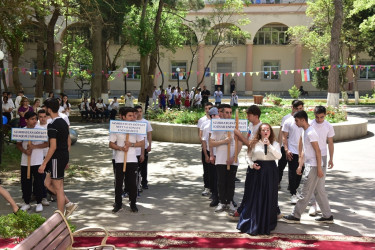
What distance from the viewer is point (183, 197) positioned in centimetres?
888

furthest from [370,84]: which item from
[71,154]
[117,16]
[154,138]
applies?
[71,154]

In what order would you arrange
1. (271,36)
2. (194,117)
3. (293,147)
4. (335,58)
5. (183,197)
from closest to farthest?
1. (293,147)
2. (183,197)
3. (194,117)
4. (335,58)
5. (271,36)

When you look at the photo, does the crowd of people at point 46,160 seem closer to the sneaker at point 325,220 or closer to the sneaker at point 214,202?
the sneaker at point 214,202

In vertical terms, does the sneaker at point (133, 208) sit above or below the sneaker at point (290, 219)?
above

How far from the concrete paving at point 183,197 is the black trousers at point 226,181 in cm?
30

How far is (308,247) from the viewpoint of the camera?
6.14 m

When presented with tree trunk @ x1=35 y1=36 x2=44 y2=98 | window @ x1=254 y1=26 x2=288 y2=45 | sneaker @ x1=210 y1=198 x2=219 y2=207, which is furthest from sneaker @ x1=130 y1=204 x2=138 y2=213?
window @ x1=254 y1=26 x2=288 y2=45

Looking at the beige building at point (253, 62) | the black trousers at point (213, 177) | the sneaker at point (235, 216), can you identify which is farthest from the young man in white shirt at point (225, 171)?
the beige building at point (253, 62)

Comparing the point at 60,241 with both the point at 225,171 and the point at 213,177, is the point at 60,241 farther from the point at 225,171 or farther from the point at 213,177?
the point at 213,177

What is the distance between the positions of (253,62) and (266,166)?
39892 millimetres

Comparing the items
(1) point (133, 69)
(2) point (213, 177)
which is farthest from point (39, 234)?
(1) point (133, 69)

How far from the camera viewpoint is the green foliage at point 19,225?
18.8 feet

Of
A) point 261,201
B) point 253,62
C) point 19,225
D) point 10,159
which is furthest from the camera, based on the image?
point 253,62

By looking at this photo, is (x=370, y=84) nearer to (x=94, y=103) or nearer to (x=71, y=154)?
(x=94, y=103)
